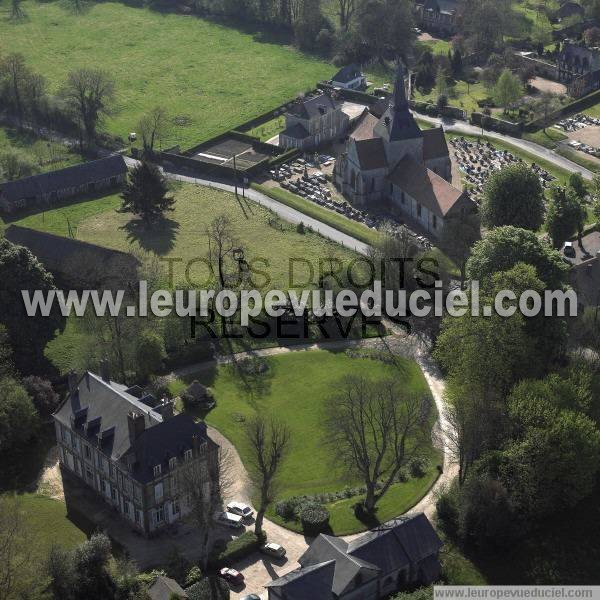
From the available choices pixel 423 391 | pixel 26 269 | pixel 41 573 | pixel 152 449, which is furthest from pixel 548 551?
pixel 26 269

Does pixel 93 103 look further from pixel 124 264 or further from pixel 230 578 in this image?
pixel 230 578

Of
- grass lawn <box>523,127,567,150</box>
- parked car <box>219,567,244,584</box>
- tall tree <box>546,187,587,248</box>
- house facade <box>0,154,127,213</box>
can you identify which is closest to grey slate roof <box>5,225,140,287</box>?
house facade <box>0,154,127,213</box>

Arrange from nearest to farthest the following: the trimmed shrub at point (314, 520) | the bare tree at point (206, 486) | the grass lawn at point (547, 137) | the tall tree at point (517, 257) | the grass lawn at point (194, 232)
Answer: the bare tree at point (206, 486) → the trimmed shrub at point (314, 520) → the tall tree at point (517, 257) → the grass lawn at point (194, 232) → the grass lawn at point (547, 137)

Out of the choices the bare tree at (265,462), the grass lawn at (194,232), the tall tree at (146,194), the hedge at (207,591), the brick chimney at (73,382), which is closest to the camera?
the hedge at (207,591)

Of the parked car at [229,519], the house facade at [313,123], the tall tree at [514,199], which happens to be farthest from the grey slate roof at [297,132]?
the parked car at [229,519]

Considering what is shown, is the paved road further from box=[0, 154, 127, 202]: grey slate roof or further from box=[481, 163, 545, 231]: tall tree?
box=[0, 154, 127, 202]: grey slate roof

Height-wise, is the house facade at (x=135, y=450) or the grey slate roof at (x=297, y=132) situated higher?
the house facade at (x=135, y=450)

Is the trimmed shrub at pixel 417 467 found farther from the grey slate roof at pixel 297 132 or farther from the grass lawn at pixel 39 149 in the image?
the grass lawn at pixel 39 149
